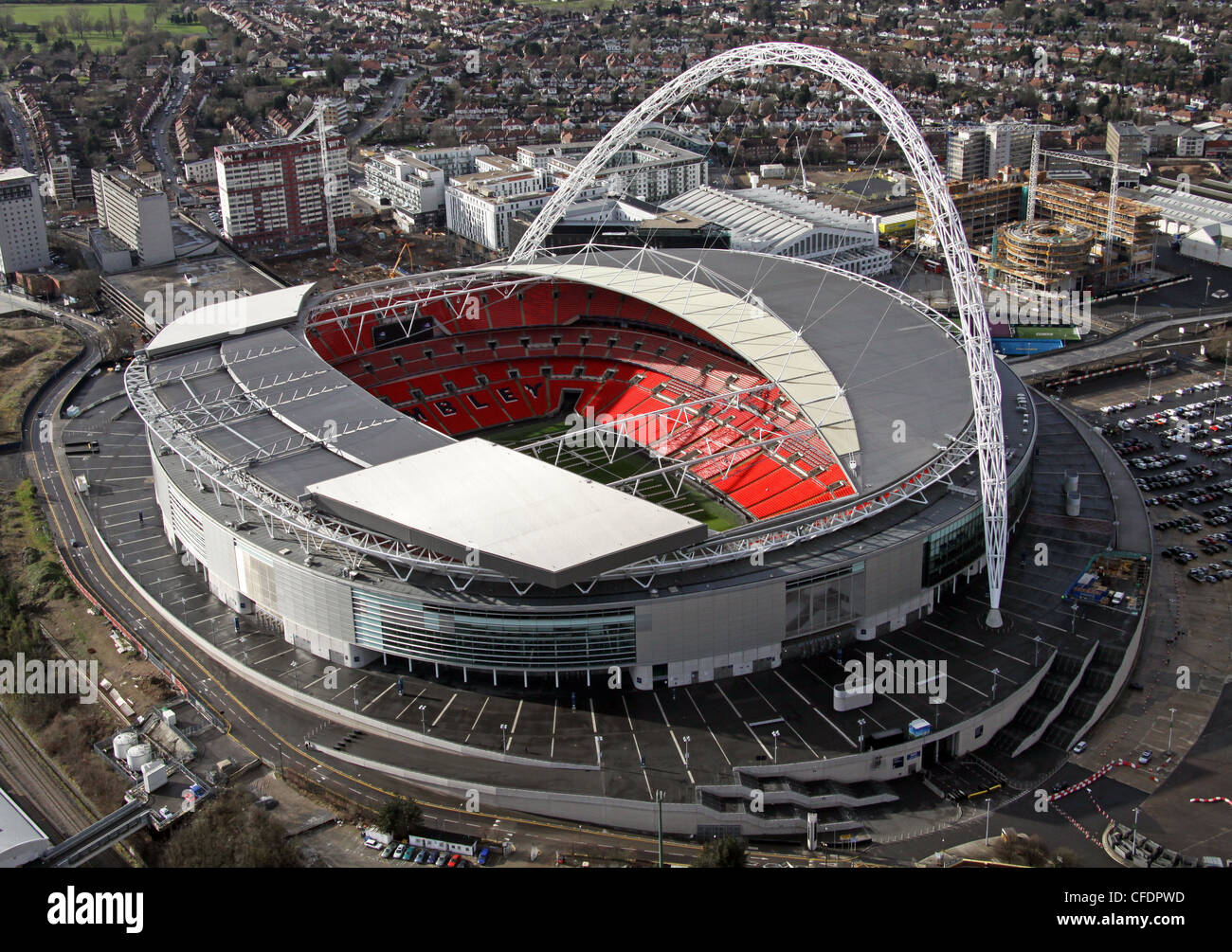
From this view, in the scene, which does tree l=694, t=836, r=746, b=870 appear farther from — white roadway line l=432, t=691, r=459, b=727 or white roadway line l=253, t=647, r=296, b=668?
white roadway line l=253, t=647, r=296, b=668

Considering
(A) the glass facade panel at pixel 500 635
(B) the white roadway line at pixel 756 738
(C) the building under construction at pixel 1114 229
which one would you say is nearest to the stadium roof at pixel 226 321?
(A) the glass facade panel at pixel 500 635

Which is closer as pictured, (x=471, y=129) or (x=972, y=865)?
(x=972, y=865)

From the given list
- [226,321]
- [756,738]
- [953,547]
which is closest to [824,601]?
[756,738]

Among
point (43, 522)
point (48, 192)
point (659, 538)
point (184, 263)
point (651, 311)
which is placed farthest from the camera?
point (48, 192)

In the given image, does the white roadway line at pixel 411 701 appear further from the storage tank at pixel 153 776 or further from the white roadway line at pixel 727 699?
the white roadway line at pixel 727 699

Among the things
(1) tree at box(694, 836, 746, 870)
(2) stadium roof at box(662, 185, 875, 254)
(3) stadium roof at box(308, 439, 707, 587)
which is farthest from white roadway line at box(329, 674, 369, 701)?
(2) stadium roof at box(662, 185, 875, 254)

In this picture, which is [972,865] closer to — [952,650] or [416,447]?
[952,650]
